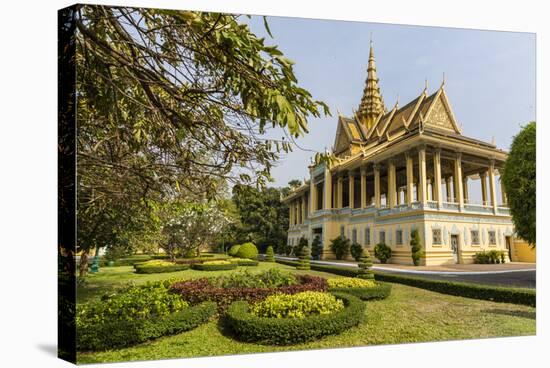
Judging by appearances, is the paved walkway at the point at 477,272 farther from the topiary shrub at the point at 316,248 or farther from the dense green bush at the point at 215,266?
the dense green bush at the point at 215,266

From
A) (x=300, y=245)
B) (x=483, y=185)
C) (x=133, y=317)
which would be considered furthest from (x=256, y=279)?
(x=483, y=185)

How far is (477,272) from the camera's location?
970 centimetres

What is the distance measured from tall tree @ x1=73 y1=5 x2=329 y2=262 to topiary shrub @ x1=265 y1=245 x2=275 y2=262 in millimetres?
1940

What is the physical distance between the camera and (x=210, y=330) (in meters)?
7.71

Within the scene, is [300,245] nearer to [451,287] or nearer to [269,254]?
[269,254]

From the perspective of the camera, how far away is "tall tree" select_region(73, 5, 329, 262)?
4.54 meters

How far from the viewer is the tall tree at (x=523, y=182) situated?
10.1 m

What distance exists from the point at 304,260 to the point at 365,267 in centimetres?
124

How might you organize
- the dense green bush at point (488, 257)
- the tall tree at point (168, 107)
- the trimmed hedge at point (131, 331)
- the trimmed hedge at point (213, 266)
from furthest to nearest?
1. the dense green bush at point (488, 257)
2. the trimmed hedge at point (213, 266)
3. the trimmed hedge at point (131, 331)
4. the tall tree at point (168, 107)

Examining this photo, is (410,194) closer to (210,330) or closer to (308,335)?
(308,335)

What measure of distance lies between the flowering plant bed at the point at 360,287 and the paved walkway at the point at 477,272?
1.19 ft

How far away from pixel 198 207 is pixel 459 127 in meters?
5.83

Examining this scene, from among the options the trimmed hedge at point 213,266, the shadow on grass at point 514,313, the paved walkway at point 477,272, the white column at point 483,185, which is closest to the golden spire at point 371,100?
the white column at point 483,185

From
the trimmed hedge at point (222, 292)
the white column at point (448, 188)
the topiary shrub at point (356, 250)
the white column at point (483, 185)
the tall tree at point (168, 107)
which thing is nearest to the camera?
the tall tree at point (168, 107)
